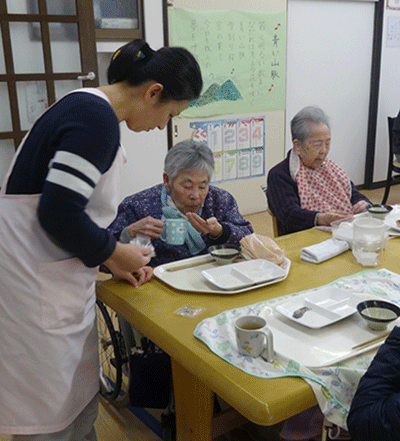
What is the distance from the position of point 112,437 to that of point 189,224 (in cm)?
87

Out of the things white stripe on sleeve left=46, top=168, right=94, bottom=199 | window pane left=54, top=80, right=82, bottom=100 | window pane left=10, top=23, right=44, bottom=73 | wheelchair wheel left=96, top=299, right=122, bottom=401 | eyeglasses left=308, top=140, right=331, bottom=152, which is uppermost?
window pane left=10, top=23, right=44, bottom=73

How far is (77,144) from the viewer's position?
105 cm

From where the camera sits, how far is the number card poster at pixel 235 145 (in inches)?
171

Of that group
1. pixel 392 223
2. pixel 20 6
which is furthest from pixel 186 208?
pixel 20 6

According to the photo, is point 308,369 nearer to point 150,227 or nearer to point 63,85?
point 150,227

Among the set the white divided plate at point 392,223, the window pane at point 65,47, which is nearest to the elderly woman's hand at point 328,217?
the white divided plate at point 392,223

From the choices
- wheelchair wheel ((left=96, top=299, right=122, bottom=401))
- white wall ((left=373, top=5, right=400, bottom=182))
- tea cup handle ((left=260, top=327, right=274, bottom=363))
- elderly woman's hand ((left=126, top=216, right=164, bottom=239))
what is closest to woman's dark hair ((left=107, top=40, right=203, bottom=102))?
elderly woman's hand ((left=126, top=216, right=164, bottom=239))

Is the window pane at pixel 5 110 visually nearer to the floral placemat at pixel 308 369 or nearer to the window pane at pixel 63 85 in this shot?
the window pane at pixel 63 85

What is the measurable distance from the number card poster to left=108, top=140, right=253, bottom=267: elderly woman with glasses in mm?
2351

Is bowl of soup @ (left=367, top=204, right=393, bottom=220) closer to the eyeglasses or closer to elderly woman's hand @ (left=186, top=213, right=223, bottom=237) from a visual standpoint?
the eyeglasses

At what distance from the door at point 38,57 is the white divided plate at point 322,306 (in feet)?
8.25

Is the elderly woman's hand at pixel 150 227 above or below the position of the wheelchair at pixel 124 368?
above

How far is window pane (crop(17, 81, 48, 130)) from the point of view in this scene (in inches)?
128

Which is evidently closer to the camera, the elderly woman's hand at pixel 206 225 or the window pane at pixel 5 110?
the elderly woman's hand at pixel 206 225
